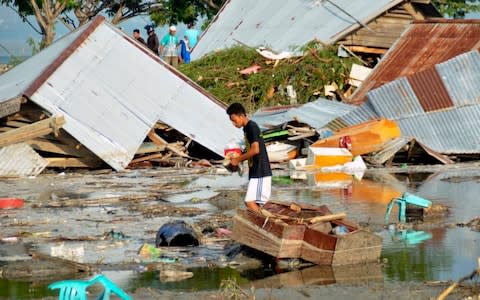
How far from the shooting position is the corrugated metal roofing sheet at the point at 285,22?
28484 mm

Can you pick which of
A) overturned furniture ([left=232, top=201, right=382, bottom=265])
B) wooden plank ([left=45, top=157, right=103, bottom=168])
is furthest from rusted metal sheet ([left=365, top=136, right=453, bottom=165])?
overturned furniture ([left=232, top=201, right=382, bottom=265])

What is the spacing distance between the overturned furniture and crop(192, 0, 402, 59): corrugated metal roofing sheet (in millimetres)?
17635

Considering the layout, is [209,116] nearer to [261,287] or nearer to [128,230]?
[128,230]

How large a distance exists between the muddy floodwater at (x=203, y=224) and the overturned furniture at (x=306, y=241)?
13cm

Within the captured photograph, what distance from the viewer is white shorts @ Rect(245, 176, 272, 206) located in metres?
11.4

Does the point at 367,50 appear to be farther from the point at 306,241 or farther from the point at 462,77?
the point at 306,241

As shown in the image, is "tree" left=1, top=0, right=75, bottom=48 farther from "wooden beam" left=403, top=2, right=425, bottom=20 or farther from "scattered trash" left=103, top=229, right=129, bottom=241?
"scattered trash" left=103, top=229, right=129, bottom=241

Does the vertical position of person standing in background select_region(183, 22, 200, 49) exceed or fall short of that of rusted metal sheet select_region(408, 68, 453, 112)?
it exceeds it

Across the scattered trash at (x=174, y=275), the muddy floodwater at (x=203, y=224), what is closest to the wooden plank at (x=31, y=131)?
the muddy floodwater at (x=203, y=224)

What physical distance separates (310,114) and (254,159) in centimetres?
1168

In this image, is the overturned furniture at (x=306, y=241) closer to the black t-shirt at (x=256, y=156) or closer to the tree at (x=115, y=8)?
the black t-shirt at (x=256, y=156)

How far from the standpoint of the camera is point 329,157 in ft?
67.3

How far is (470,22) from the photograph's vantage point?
961 inches

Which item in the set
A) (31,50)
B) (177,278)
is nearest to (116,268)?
(177,278)
